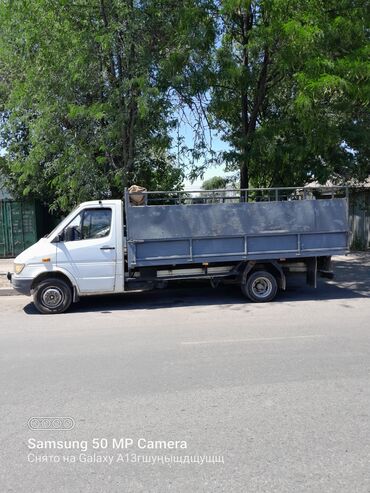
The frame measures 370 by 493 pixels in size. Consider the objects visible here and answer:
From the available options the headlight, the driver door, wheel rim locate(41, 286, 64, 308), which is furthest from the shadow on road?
the headlight

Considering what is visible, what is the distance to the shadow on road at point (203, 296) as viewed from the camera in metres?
9.50

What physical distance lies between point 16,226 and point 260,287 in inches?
432

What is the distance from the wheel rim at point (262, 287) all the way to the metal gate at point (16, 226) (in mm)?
10538

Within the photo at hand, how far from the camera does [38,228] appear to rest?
1772cm

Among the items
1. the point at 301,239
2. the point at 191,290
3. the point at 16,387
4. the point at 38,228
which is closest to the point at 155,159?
the point at 191,290

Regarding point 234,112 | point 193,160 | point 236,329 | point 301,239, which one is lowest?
point 236,329

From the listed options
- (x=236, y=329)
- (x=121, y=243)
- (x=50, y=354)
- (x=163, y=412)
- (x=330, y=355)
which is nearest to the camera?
(x=163, y=412)

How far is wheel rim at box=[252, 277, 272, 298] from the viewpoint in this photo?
9523 millimetres

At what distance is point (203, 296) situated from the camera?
34.0 feet

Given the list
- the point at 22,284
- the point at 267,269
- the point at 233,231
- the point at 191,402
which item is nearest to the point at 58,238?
the point at 22,284

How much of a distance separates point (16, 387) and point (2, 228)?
13475mm

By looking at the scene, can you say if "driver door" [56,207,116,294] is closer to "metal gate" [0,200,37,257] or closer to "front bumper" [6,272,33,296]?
"front bumper" [6,272,33,296]

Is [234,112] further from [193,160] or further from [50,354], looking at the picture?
[50,354]

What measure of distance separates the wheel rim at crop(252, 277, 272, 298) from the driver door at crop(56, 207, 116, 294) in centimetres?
284
